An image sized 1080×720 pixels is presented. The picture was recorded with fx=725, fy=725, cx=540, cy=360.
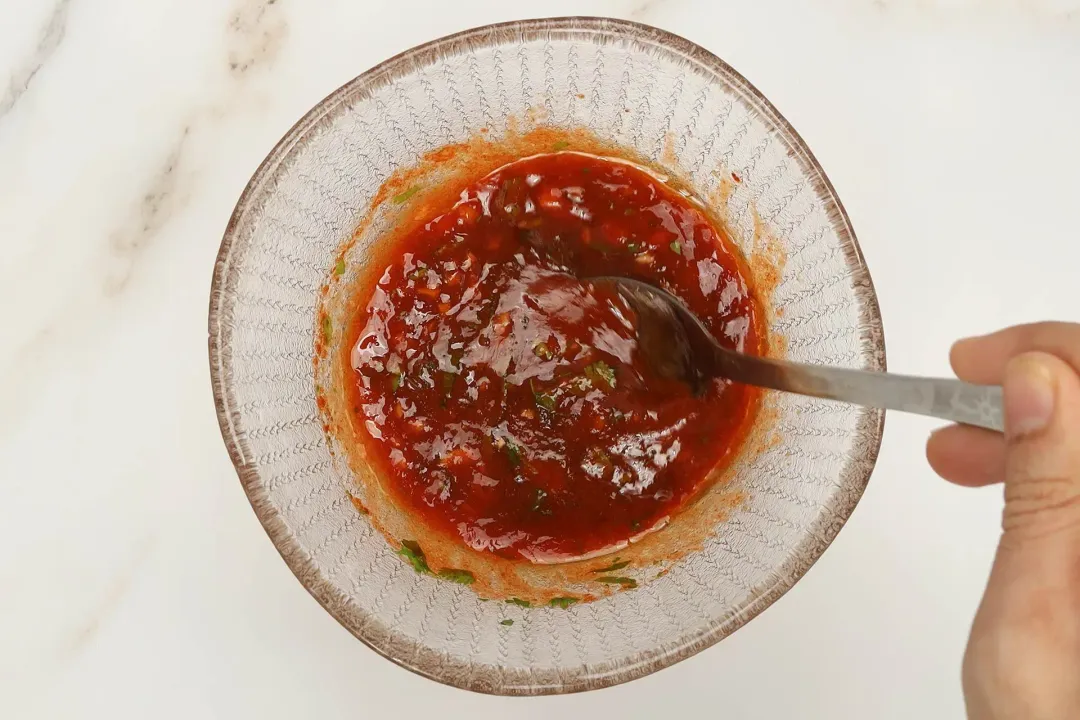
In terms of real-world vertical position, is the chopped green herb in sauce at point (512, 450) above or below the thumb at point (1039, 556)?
below

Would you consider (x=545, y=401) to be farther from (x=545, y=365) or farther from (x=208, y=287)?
(x=208, y=287)

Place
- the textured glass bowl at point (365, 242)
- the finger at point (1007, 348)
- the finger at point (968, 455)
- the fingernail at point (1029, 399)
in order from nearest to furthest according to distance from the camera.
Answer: the fingernail at point (1029, 399) → the finger at point (1007, 348) → the textured glass bowl at point (365, 242) → the finger at point (968, 455)

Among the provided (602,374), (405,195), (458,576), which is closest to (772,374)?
(602,374)

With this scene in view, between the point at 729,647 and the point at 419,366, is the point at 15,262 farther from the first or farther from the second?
the point at 729,647

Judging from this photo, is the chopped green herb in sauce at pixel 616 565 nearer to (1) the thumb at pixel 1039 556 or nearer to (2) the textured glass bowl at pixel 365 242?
(2) the textured glass bowl at pixel 365 242

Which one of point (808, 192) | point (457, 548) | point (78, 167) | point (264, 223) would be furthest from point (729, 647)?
point (78, 167)

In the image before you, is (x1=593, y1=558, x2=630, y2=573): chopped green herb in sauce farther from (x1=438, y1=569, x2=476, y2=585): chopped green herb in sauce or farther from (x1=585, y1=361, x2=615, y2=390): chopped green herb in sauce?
(x1=585, y1=361, x2=615, y2=390): chopped green herb in sauce

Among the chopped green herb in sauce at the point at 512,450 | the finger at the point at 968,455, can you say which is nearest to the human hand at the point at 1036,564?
the finger at the point at 968,455
